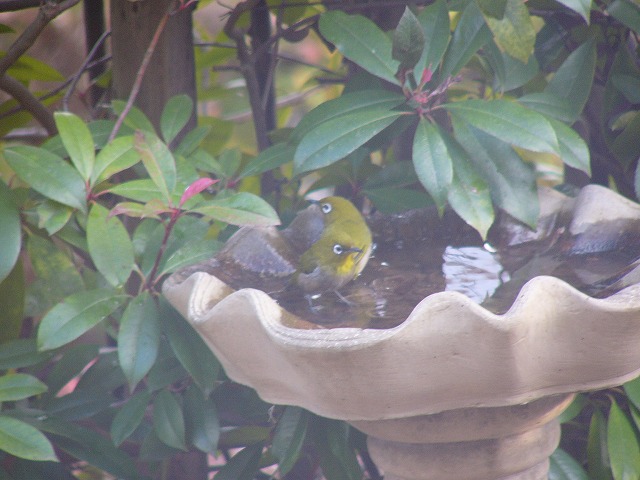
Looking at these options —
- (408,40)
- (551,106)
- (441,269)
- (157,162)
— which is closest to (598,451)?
(441,269)

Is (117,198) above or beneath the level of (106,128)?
beneath

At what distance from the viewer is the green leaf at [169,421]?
1.33 m

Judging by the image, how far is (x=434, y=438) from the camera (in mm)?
1164

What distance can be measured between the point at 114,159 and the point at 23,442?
1.63 ft

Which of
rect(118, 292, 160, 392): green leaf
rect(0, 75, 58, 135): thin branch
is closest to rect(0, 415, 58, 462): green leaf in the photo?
rect(118, 292, 160, 392): green leaf

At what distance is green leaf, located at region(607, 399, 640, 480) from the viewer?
1308 mm

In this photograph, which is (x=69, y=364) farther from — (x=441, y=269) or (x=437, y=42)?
(x=437, y=42)

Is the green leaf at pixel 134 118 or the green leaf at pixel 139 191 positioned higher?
the green leaf at pixel 134 118

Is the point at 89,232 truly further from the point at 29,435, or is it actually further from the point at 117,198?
the point at 117,198

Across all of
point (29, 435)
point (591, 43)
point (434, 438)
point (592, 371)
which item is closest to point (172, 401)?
point (29, 435)

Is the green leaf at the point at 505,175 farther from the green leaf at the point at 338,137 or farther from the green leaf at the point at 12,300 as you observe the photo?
the green leaf at the point at 12,300

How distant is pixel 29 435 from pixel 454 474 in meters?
0.71

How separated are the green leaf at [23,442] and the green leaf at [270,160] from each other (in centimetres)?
67

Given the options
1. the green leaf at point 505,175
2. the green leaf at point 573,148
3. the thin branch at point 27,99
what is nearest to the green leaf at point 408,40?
the green leaf at point 505,175
